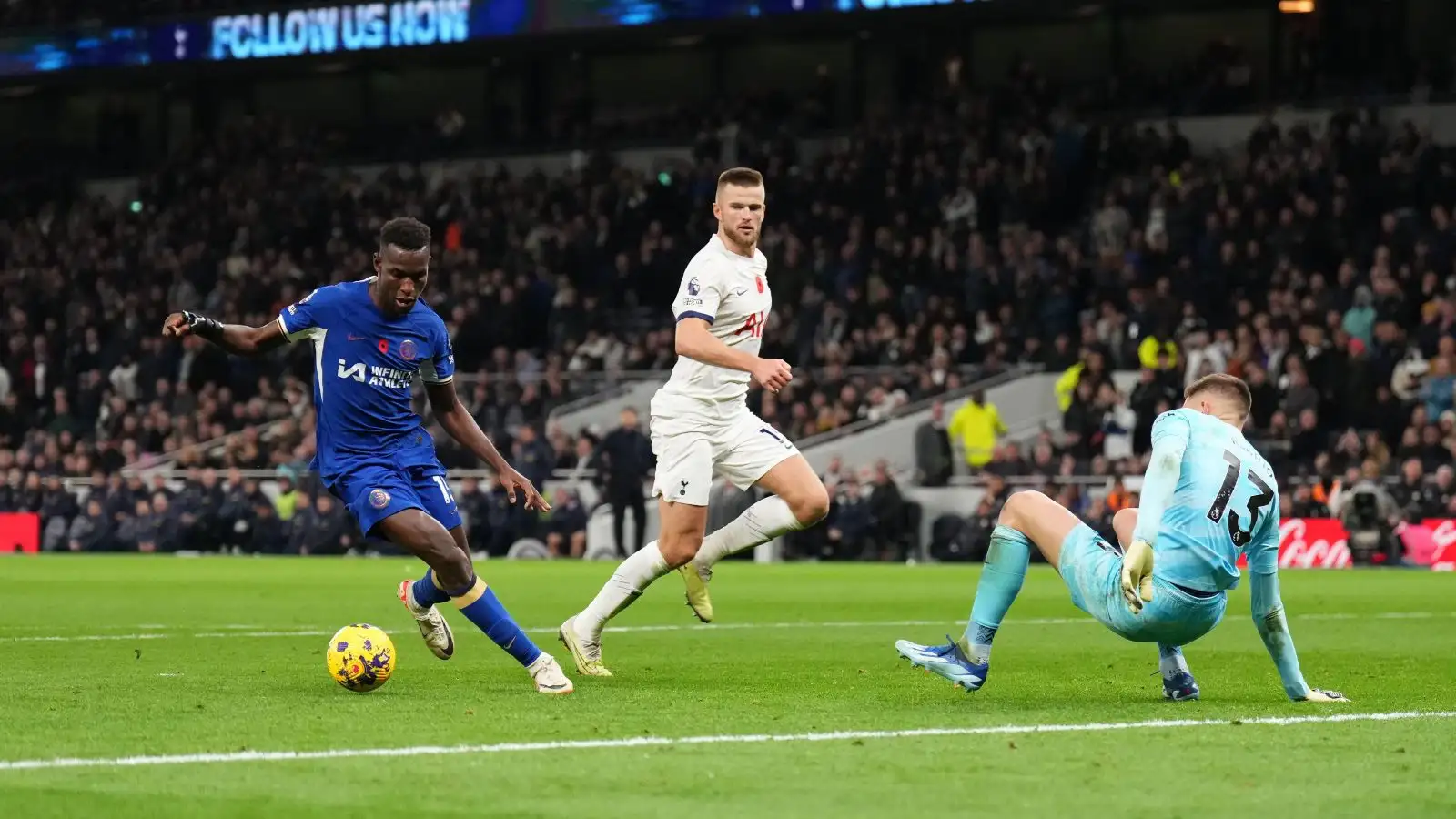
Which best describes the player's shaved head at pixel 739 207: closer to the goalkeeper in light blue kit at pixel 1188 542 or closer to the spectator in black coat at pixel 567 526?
the goalkeeper in light blue kit at pixel 1188 542

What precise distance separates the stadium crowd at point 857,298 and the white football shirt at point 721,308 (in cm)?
1609

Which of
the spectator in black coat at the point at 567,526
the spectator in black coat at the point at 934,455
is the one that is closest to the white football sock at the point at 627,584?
the spectator in black coat at the point at 934,455

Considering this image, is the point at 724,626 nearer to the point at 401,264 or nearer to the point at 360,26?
the point at 401,264

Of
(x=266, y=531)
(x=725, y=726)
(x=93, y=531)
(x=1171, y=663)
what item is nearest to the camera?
(x=725, y=726)

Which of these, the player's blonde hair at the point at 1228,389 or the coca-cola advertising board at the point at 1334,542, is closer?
the player's blonde hair at the point at 1228,389

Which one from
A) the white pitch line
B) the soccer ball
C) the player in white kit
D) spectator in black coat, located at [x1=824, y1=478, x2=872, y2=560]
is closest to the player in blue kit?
the soccer ball

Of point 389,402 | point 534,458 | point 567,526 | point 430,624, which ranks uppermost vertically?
point 389,402

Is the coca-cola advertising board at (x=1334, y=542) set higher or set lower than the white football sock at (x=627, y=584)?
lower

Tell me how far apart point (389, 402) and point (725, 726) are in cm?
302

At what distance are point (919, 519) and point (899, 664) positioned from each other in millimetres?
17239

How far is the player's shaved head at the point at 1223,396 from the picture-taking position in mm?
8617

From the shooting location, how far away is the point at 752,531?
11445 mm

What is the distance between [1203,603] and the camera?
28.0 feet

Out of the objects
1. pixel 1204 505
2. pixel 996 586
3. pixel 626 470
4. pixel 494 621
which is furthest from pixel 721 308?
pixel 626 470
